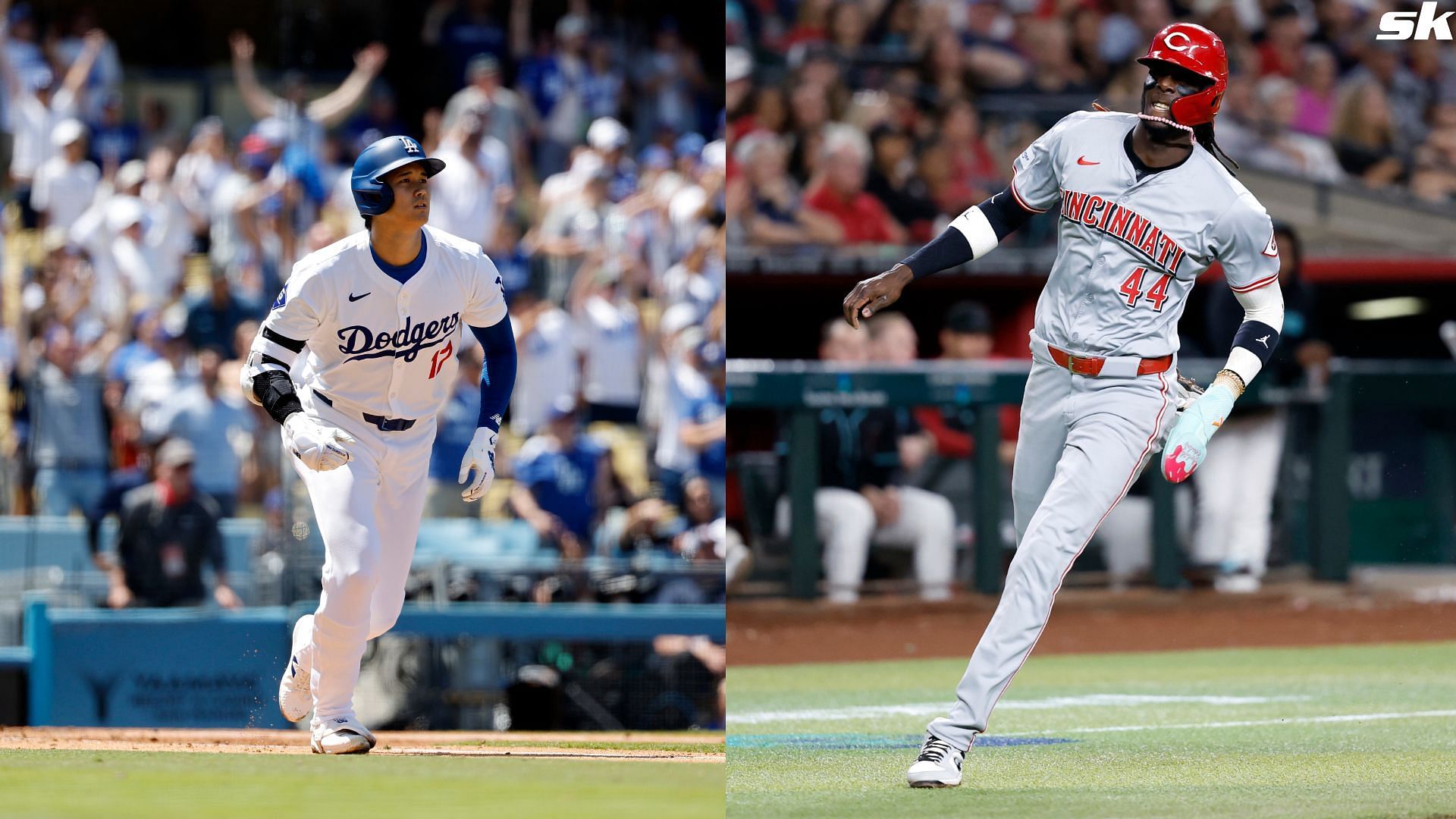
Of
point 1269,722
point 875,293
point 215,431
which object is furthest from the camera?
point 215,431

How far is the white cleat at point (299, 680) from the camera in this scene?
17.3ft

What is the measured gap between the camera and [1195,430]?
4.33 meters

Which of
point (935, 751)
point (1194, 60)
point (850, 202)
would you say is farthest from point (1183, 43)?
point (850, 202)

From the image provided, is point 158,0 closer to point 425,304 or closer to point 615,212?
point 615,212

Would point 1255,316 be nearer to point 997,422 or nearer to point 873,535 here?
point 873,535

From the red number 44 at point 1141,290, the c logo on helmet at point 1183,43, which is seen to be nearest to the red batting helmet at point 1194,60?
the c logo on helmet at point 1183,43

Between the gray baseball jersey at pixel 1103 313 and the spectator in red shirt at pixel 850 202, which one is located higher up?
the spectator in red shirt at pixel 850 202

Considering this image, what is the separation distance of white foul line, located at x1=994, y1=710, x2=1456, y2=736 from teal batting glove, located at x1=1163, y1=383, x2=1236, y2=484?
1.45 metres

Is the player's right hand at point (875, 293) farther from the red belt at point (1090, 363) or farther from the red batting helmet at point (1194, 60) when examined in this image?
the red batting helmet at point (1194, 60)

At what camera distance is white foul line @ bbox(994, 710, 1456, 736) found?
5559mm

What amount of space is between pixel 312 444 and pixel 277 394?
248 millimetres

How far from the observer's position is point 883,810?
12.1 ft

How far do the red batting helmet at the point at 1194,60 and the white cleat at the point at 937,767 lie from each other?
1670mm

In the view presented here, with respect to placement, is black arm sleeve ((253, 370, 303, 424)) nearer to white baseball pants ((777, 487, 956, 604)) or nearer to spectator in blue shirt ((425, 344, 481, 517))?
spectator in blue shirt ((425, 344, 481, 517))
